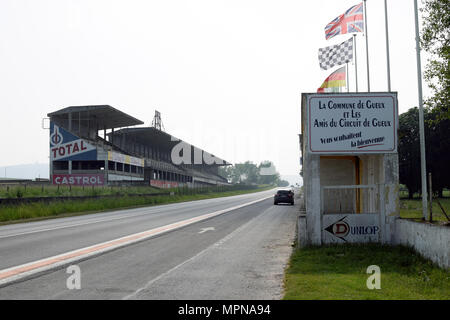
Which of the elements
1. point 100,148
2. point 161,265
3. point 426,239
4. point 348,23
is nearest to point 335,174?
point 348,23

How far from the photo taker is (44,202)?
28.6m

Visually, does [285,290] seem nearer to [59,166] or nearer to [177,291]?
[177,291]

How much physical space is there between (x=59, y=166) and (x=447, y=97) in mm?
48443

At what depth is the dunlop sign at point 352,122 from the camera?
12.1 metres

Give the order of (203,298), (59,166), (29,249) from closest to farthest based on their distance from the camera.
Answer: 1. (203,298)
2. (29,249)
3. (59,166)

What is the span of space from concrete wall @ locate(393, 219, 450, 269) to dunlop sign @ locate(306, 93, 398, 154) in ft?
7.15

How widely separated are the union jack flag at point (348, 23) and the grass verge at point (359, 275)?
12438 millimetres

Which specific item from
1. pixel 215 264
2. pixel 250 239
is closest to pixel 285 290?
pixel 215 264

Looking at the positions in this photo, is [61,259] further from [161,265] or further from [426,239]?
[426,239]

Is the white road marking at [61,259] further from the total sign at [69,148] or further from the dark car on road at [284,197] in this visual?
the total sign at [69,148]

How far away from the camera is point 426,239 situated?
9.42 metres

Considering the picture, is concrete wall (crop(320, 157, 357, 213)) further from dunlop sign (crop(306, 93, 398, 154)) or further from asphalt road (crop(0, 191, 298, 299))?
dunlop sign (crop(306, 93, 398, 154))

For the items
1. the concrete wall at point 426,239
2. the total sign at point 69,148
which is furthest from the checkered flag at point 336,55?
the total sign at point 69,148

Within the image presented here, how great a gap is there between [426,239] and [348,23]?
14002 millimetres
